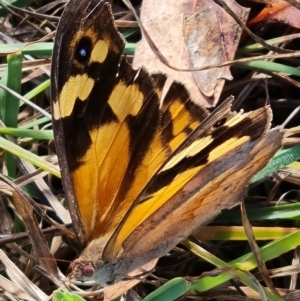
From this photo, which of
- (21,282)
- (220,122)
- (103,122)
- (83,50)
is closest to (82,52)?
(83,50)

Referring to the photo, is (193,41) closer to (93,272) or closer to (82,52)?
(82,52)

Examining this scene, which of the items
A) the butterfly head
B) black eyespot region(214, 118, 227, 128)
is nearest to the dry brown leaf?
black eyespot region(214, 118, 227, 128)

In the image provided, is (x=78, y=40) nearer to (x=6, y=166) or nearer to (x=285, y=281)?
(x=6, y=166)

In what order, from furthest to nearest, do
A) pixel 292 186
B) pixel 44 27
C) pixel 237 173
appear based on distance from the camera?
pixel 44 27, pixel 292 186, pixel 237 173

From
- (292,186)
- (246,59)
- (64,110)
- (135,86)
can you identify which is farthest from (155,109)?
(292,186)

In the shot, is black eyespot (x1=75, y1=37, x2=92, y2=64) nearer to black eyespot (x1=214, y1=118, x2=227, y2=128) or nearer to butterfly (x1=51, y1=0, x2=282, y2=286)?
butterfly (x1=51, y1=0, x2=282, y2=286)

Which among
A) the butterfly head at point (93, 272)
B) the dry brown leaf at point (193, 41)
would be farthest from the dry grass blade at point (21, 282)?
the dry brown leaf at point (193, 41)

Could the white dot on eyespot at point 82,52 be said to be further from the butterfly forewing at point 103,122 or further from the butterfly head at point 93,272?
the butterfly head at point 93,272

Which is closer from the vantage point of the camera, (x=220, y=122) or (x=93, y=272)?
(x=220, y=122)
